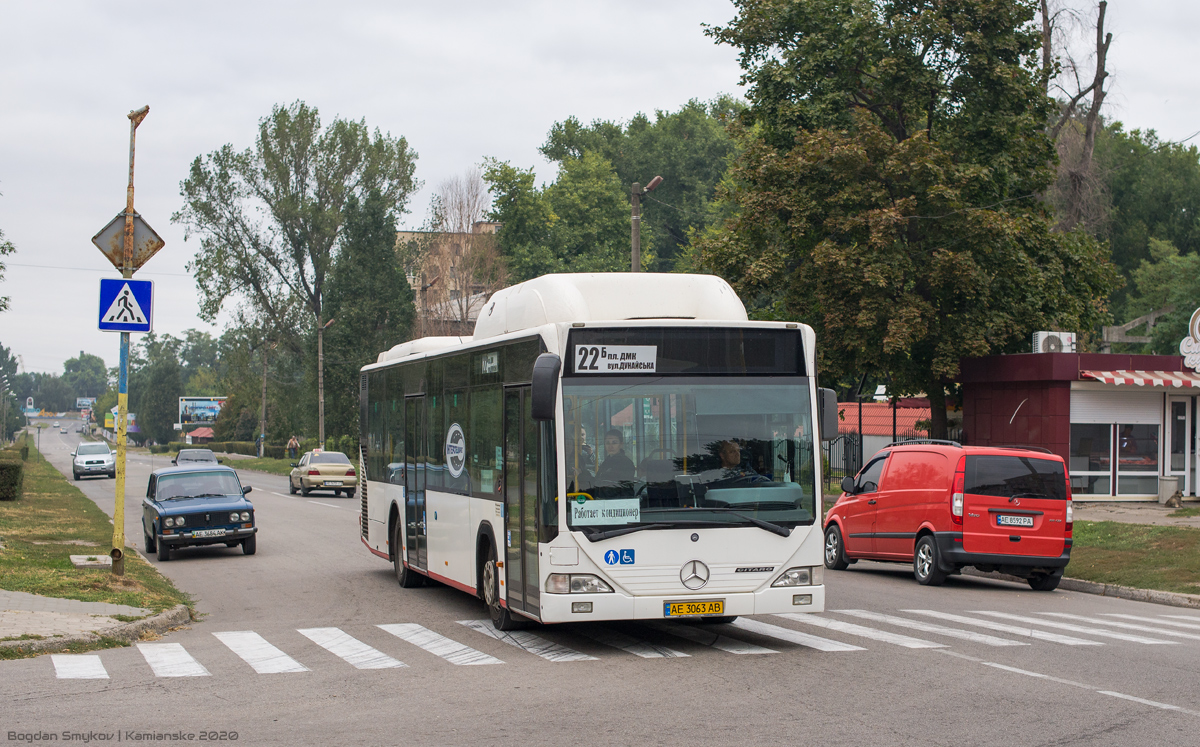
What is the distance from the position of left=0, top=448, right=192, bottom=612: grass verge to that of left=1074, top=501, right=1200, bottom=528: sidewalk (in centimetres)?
1786

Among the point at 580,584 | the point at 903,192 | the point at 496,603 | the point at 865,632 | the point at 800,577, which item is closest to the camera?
the point at 580,584

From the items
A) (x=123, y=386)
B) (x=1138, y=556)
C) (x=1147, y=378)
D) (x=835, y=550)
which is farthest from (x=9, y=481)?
(x=1147, y=378)

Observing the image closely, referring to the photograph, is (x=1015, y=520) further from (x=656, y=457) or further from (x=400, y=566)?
(x=400, y=566)

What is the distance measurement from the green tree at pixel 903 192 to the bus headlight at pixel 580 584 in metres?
18.9

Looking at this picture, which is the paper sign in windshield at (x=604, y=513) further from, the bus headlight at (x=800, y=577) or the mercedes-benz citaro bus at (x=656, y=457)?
the bus headlight at (x=800, y=577)

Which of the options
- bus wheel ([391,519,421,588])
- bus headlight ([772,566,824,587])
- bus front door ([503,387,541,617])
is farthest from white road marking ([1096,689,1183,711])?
bus wheel ([391,519,421,588])

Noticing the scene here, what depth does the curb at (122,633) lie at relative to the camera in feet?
33.4

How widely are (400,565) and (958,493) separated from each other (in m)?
7.49

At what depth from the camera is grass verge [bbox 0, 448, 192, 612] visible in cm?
1374

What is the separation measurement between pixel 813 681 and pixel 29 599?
895 cm

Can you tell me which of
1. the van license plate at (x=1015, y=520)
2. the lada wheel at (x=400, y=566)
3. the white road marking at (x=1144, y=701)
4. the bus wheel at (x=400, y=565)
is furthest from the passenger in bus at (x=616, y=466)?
the van license plate at (x=1015, y=520)

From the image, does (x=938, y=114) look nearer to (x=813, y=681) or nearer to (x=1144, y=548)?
(x=1144, y=548)

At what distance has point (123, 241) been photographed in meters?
14.7

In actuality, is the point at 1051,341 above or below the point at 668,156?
below
